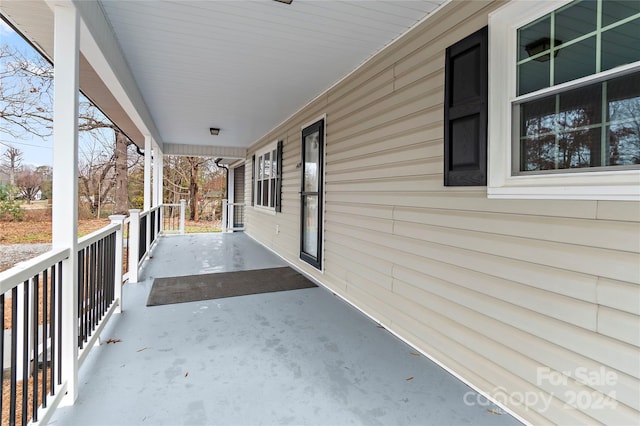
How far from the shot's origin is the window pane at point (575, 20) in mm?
1615

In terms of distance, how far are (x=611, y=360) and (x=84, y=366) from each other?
121 inches

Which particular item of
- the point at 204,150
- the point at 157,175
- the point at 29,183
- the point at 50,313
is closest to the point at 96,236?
the point at 29,183

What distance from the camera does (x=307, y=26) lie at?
2752 millimetres

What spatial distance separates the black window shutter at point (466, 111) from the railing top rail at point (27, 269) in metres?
2.46

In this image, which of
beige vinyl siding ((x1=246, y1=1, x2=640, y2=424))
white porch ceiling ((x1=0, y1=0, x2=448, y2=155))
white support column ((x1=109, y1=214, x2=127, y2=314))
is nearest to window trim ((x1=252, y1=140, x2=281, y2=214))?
white porch ceiling ((x1=0, y1=0, x2=448, y2=155))

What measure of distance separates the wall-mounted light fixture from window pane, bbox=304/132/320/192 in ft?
10.2

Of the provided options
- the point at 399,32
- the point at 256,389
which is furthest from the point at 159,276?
the point at 399,32

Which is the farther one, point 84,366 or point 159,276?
point 159,276

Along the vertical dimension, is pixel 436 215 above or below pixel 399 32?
below

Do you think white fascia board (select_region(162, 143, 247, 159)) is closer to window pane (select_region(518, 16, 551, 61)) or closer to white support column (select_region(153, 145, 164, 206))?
white support column (select_region(153, 145, 164, 206))

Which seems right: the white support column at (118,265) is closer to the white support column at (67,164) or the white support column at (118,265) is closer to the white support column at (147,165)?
the white support column at (67,164)

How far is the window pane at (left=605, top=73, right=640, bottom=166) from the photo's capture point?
1468 mm

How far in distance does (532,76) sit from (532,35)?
235 millimetres

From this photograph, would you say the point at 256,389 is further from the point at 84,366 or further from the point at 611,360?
the point at 611,360
